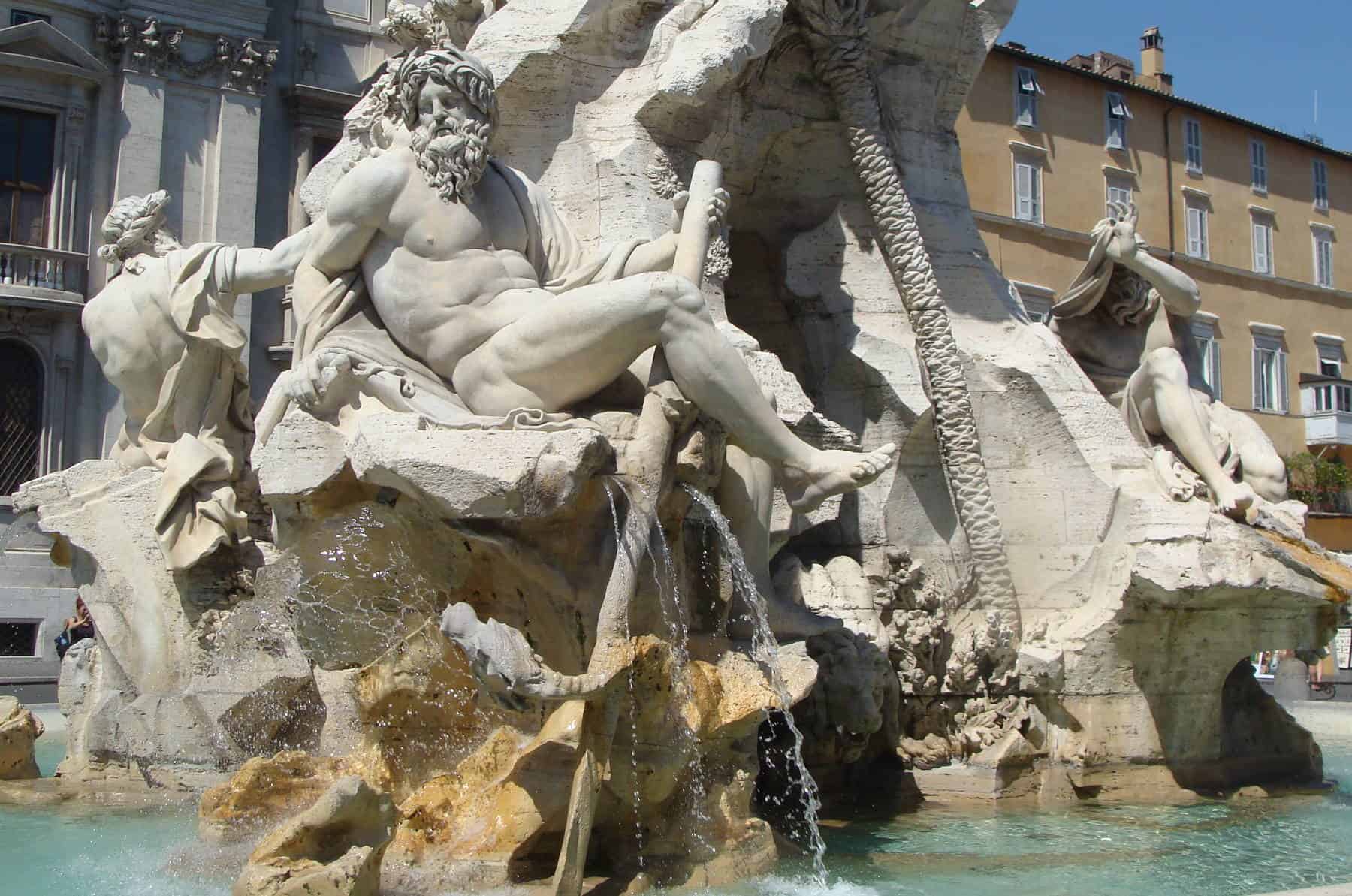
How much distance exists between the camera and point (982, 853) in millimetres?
5969

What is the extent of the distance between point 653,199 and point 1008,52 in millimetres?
20383

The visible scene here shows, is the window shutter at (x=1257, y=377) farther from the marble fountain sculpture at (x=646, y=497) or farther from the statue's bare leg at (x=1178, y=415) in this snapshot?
the statue's bare leg at (x=1178, y=415)

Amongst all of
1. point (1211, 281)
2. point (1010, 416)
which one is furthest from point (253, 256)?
point (1211, 281)

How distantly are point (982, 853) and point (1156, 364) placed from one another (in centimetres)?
333

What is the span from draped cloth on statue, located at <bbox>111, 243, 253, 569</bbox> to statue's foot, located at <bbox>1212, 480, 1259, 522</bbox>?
4.67 metres

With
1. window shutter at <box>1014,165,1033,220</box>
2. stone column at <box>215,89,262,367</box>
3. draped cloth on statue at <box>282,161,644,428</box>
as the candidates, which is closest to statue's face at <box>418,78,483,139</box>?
draped cloth on statue at <box>282,161,644,428</box>

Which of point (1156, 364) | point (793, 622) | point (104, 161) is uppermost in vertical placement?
point (104, 161)

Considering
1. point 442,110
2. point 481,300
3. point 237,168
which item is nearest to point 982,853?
point 481,300

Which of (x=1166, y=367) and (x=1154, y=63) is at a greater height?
(x=1154, y=63)

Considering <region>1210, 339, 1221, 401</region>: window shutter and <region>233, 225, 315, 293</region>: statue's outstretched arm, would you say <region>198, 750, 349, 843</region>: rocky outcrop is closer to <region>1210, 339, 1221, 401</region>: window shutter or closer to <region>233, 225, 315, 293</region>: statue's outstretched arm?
<region>233, 225, 315, 293</region>: statue's outstretched arm

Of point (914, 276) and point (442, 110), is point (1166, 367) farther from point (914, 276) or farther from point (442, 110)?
point (442, 110)

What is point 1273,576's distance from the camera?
7.18 m

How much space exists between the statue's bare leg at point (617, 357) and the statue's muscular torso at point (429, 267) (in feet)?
0.24

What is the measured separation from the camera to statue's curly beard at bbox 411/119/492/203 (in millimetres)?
→ 5699
